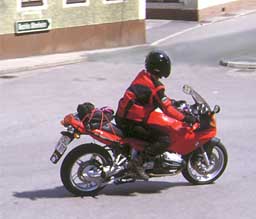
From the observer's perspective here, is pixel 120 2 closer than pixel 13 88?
No

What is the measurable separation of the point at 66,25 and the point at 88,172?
45.0 feet

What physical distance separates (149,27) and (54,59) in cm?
771

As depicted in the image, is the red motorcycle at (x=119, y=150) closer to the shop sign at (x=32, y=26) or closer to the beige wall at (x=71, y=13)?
the beige wall at (x=71, y=13)

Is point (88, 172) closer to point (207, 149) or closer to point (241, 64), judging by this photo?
point (207, 149)

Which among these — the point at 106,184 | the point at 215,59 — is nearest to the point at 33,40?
the point at 215,59

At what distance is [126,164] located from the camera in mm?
7094

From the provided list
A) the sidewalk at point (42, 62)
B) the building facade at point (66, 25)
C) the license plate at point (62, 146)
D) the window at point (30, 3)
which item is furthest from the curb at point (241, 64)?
the license plate at point (62, 146)

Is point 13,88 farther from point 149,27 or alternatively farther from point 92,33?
point 149,27

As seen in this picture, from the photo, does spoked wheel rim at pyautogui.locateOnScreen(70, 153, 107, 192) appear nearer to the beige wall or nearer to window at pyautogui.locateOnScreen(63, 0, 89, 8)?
the beige wall

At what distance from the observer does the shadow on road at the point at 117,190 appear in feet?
23.7

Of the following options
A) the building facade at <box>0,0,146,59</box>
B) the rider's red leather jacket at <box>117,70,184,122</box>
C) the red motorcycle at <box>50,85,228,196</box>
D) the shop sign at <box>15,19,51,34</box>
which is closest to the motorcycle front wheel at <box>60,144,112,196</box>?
the red motorcycle at <box>50,85,228,196</box>

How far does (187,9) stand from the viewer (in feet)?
89.7

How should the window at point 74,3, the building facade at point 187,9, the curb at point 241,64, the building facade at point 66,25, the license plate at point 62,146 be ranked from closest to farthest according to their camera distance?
the license plate at point 62,146, the curb at point 241,64, the building facade at point 66,25, the window at point 74,3, the building facade at point 187,9

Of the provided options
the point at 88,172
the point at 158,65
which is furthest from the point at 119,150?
the point at 158,65
